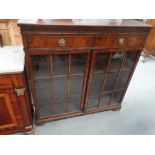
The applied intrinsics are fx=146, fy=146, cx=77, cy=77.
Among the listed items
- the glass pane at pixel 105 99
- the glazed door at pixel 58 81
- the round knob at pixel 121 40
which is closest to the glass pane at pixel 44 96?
the glazed door at pixel 58 81

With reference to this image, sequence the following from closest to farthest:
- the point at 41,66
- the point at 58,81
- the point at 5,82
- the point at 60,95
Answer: the point at 5,82, the point at 41,66, the point at 58,81, the point at 60,95

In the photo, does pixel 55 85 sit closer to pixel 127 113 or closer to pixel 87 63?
pixel 87 63

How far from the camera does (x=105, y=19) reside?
127 centimetres

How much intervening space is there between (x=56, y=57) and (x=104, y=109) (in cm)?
94

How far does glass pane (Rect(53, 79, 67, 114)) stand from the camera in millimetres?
1340

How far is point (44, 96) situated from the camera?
1389mm

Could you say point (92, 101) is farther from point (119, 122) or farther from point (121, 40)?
point (121, 40)

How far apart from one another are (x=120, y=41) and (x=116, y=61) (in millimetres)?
215

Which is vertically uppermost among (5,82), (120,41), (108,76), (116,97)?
(120,41)

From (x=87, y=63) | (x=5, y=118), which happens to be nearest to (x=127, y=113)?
(x=87, y=63)

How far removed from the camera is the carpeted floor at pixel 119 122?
5.10 feet

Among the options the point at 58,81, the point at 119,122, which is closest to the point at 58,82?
the point at 58,81

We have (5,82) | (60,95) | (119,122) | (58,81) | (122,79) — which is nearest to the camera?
(5,82)

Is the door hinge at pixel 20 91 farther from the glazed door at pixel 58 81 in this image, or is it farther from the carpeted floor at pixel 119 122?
the carpeted floor at pixel 119 122
